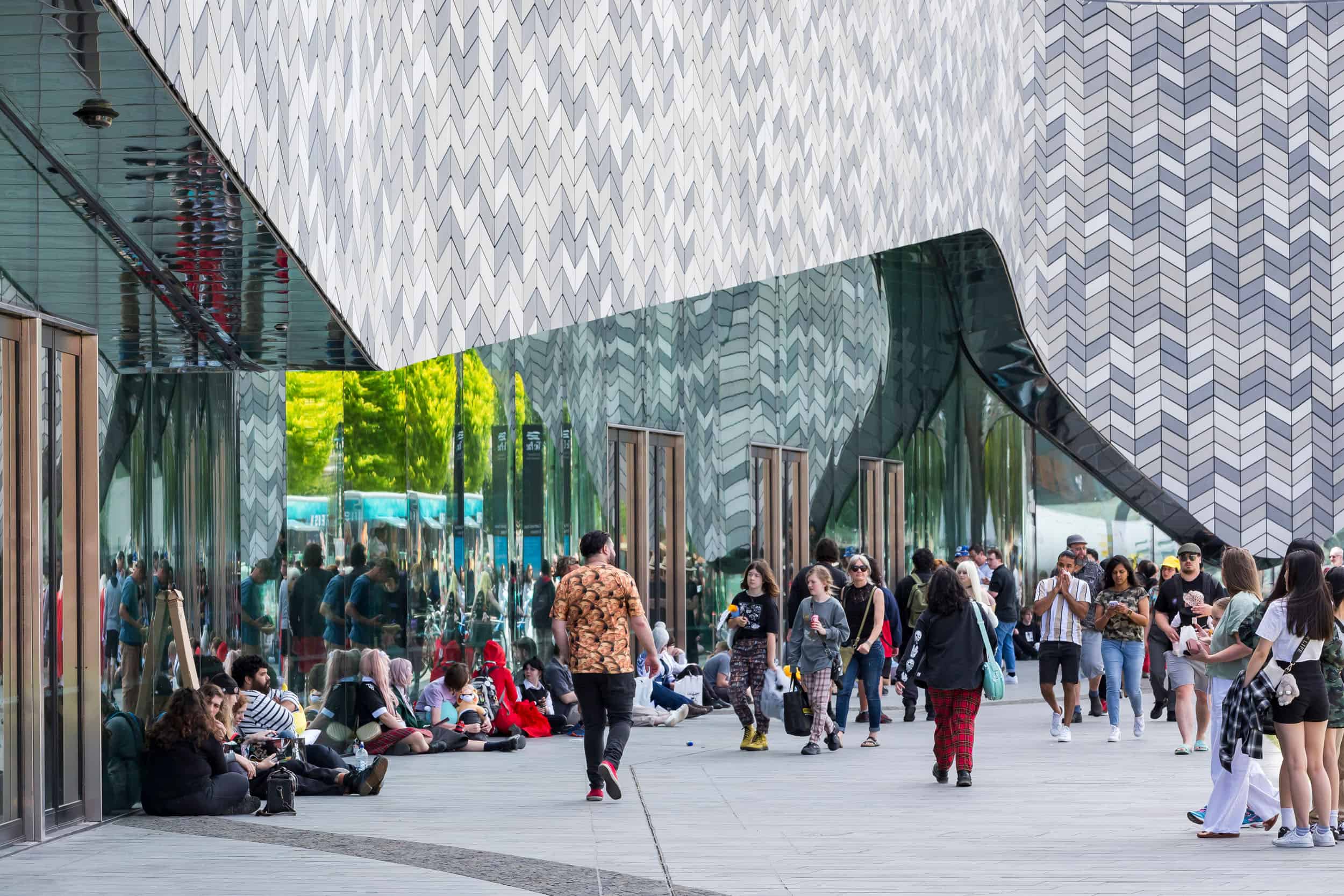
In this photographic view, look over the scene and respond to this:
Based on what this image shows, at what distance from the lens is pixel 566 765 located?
12.5 meters

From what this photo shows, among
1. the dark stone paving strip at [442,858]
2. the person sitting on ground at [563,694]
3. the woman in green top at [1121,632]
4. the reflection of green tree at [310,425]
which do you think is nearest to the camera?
the dark stone paving strip at [442,858]

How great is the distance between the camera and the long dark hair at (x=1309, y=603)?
834 cm

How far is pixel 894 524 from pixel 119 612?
64.3 ft

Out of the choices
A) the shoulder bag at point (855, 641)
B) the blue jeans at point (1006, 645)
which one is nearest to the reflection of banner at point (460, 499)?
the shoulder bag at point (855, 641)

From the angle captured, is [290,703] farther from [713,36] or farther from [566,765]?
[713,36]

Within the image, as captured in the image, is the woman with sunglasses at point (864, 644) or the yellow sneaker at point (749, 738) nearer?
the yellow sneaker at point (749, 738)

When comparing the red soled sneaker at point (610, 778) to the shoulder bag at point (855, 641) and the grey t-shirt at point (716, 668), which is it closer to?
Result: the shoulder bag at point (855, 641)

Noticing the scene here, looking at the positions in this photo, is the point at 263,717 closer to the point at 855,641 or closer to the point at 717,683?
the point at 855,641

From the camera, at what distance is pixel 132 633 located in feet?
32.7

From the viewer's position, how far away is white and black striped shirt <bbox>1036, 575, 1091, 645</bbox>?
49.0ft

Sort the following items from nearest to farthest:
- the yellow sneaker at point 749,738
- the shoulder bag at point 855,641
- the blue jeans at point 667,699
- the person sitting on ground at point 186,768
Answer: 1. the person sitting on ground at point 186,768
2. the yellow sneaker at point 749,738
3. the shoulder bag at point 855,641
4. the blue jeans at point 667,699

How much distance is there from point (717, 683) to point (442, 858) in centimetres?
1004

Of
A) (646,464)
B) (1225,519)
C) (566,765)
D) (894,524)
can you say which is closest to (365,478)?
(566,765)

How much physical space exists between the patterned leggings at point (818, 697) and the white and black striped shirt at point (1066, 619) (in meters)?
2.50
